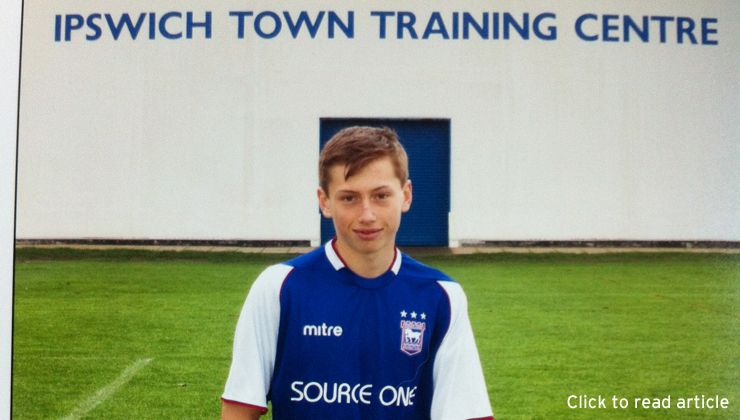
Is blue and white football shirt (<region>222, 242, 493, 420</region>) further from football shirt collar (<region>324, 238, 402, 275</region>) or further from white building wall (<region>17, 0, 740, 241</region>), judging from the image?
white building wall (<region>17, 0, 740, 241</region>)

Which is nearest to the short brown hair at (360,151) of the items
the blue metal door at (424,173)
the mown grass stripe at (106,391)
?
the blue metal door at (424,173)

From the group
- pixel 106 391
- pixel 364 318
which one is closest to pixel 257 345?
pixel 364 318

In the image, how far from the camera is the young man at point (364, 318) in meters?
1.44

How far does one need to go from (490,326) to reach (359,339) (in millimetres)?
802

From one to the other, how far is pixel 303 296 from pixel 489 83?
109 centimetres

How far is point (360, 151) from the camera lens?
1.43 m

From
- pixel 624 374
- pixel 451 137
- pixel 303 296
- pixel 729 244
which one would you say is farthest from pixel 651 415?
pixel 303 296

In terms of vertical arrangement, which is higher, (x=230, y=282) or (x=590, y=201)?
(x=590, y=201)

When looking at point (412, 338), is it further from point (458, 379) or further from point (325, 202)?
point (325, 202)

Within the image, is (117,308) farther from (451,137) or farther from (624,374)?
(624,374)

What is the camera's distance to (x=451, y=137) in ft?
7.52

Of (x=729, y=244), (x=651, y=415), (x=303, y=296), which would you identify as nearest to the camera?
(x=303, y=296)

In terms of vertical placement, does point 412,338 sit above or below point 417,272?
below

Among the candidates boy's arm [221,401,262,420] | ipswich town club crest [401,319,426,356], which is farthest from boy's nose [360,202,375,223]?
boy's arm [221,401,262,420]
